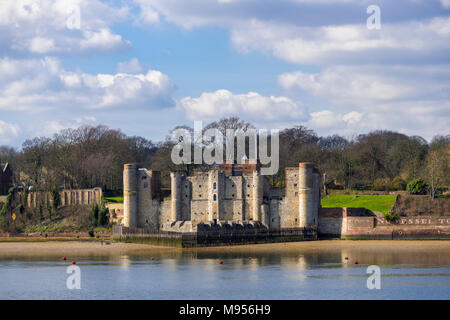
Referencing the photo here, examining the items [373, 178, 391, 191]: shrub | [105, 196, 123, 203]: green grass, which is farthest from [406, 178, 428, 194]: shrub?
[105, 196, 123, 203]: green grass

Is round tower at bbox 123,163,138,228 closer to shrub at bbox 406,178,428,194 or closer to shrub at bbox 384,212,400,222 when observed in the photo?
shrub at bbox 384,212,400,222

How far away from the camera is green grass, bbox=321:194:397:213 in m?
87.5

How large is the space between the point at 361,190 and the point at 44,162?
137ft

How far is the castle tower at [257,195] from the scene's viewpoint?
260 feet

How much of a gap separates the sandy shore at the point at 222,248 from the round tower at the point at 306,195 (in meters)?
2.82

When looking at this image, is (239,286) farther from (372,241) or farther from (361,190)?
(361,190)

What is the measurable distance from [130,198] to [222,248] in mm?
14414

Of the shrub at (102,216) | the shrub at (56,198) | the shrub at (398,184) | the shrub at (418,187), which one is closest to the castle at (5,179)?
the shrub at (56,198)

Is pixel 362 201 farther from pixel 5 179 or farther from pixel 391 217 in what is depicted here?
pixel 5 179

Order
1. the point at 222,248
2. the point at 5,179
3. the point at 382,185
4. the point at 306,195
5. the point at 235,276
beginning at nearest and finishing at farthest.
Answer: the point at 235,276 < the point at 222,248 < the point at 306,195 < the point at 382,185 < the point at 5,179

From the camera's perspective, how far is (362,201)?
91.9 metres

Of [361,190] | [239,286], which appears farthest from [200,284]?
[361,190]

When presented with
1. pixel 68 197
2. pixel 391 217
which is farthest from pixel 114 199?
pixel 391 217

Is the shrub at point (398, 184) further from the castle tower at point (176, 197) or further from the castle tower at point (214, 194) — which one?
the castle tower at point (176, 197)
